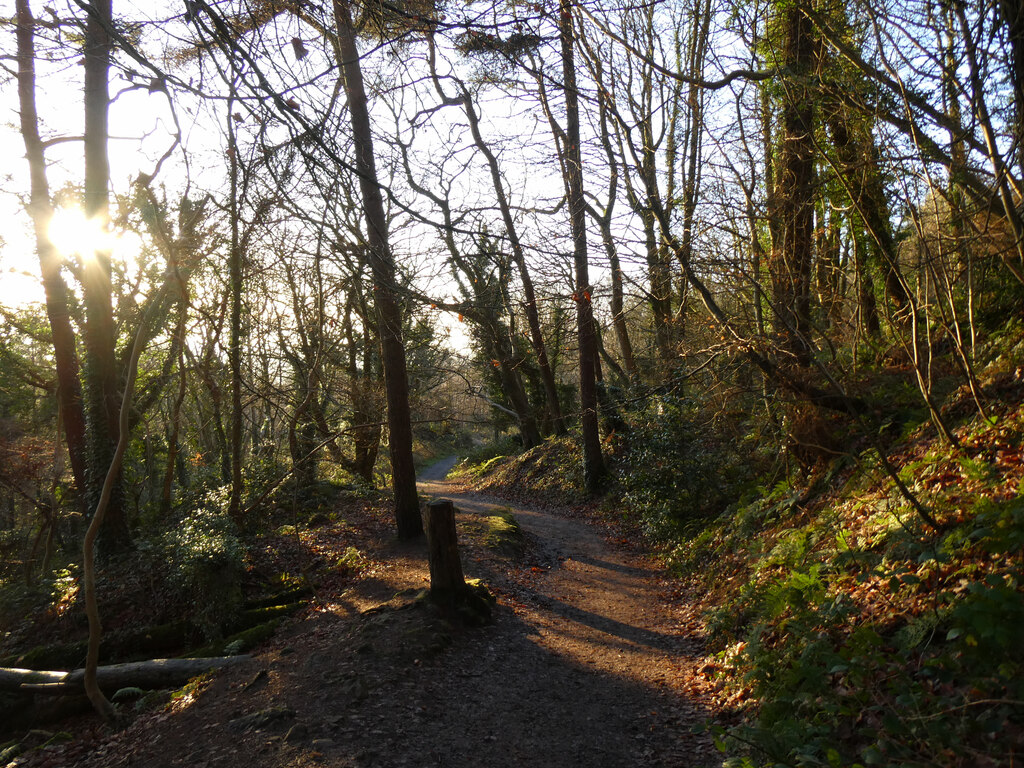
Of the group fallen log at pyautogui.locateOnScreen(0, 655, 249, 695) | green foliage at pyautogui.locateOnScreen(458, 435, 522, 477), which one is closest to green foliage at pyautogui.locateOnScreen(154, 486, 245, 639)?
fallen log at pyautogui.locateOnScreen(0, 655, 249, 695)

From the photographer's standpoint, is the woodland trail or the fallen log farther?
the fallen log

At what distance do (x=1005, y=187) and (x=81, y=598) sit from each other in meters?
13.3

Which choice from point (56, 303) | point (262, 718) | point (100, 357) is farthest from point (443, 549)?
point (56, 303)

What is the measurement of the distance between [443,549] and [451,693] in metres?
1.81

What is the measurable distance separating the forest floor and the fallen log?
0.56m

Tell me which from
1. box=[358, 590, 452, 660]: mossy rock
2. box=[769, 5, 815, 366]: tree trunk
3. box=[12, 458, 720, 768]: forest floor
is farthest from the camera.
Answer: box=[769, 5, 815, 366]: tree trunk

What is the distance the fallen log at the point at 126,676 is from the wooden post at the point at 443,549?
8.23 feet

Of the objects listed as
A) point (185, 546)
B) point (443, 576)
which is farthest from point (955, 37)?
point (185, 546)

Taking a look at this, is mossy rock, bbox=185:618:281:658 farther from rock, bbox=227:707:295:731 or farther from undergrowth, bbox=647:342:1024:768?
undergrowth, bbox=647:342:1024:768

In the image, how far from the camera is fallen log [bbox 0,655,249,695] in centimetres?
734

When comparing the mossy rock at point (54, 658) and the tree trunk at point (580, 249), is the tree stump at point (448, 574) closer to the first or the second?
the tree trunk at point (580, 249)

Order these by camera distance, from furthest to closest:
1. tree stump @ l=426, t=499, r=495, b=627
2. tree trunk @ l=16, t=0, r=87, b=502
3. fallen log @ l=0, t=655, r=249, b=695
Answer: tree trunk @ l=16, t=0, r=87, b=502
fallen log @ l=0, t=655, r=249, b=695
tree stump @ l=426, t=499, r=495, b=627

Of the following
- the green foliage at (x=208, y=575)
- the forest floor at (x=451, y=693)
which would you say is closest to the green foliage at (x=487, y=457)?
the green foliage at (x=208, y=575)

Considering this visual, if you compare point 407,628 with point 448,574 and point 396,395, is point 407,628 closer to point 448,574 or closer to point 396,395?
point 448,574
